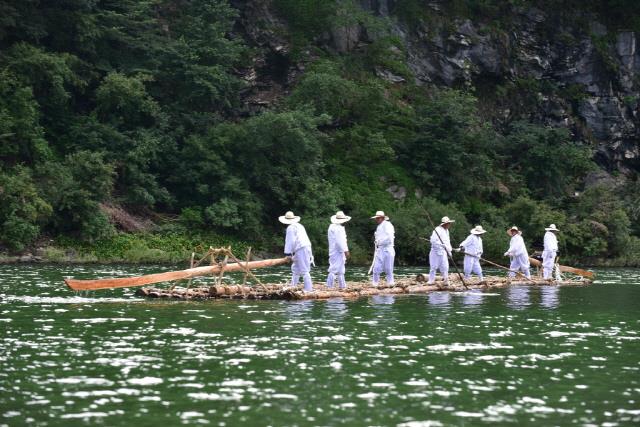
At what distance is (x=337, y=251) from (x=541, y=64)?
50275 millimetres

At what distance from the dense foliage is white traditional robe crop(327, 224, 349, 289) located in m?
20.8

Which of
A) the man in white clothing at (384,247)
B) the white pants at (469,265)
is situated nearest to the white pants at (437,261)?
the white pants at (469,265)

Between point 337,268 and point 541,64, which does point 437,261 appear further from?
point 541,64

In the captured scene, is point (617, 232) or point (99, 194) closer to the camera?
point (99, 194)

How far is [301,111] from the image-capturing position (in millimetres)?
60594

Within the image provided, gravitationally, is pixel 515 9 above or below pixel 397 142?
above

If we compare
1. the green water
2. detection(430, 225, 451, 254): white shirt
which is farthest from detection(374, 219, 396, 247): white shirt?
the green water

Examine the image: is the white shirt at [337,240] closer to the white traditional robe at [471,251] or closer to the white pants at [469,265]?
the white traditional robe at [471,251]

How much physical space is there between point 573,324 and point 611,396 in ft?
31.5

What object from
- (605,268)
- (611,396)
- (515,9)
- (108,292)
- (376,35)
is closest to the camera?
(611,396)

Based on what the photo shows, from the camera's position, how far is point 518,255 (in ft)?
136

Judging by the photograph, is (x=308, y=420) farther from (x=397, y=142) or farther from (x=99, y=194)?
(x=397, y=142)

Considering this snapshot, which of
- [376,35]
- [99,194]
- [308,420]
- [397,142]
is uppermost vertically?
[376,35]

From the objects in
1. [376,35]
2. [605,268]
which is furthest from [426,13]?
[605,268]
